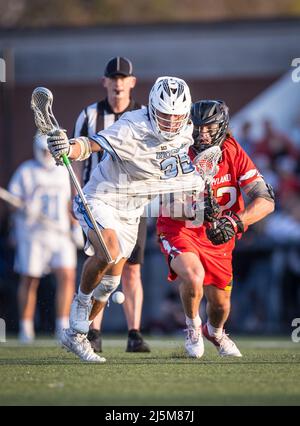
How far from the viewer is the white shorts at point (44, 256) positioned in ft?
38.0

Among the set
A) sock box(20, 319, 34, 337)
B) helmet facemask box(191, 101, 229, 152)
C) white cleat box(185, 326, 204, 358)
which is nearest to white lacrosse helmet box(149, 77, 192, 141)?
helmet facemask box(191, 101, 229, 152)

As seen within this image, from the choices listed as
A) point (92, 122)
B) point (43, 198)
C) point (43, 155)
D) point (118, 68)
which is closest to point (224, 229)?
point (92, 122)

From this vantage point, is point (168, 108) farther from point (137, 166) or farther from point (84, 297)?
point (84, 297)

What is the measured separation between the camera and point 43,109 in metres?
7.18

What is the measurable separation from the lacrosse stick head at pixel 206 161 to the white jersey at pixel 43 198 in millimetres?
4339

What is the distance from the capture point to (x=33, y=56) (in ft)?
52.8

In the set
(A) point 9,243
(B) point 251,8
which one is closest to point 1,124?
(A) point 9,243

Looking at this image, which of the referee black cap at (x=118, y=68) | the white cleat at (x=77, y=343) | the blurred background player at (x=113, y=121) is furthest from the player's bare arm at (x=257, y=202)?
the referee black cap at (x=118, y=68)

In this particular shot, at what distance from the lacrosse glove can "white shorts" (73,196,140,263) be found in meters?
0.50

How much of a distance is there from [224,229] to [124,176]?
0.73 metres

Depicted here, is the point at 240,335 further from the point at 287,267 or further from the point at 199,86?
the point at 199,86

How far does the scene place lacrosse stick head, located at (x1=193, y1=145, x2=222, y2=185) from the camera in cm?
752

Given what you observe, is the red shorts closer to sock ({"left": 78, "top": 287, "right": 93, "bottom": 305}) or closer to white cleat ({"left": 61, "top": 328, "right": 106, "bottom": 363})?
sock ({"left": 78, "top": 287, "right": 93, "bottom": 305})
